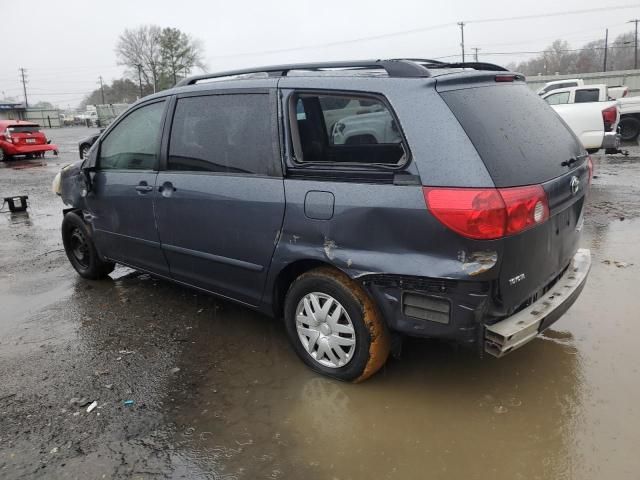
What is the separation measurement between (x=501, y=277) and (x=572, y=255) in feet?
3.46

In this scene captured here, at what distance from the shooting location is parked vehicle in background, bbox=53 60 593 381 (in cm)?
254

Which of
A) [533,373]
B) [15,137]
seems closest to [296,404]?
[533,373]

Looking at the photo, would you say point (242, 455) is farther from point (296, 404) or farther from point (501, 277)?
point (501, 277)

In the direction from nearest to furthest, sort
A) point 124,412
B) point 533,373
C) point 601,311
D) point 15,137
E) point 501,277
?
point 501,277, point 124,412, point 533,373, point 601,311, point 15,137

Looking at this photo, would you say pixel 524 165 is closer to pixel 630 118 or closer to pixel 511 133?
pixel 511 133

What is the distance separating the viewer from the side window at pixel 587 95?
13.5 m

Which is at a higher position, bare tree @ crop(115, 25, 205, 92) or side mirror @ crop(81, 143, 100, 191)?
bare tree @ crop(115, 25, 205, 92)

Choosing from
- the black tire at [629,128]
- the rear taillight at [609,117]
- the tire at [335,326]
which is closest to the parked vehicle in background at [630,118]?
the black tire at [629,128]

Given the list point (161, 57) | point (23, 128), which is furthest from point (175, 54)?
point (23, 128)

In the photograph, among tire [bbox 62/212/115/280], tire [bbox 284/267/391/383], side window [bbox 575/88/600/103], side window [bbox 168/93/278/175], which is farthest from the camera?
side window [bbox 575/88/600/103]

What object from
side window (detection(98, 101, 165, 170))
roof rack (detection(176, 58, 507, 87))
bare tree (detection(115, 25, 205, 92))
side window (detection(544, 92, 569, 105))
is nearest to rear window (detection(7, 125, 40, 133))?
side window (detection(98, 101, 165, 170))

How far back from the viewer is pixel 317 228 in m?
2.92

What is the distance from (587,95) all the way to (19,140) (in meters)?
18.0

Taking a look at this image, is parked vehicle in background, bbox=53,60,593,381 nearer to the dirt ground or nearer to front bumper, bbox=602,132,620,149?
the dirt ground
